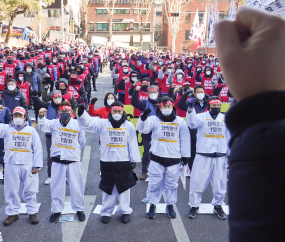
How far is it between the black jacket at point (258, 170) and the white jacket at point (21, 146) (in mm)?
4995

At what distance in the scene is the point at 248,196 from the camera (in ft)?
2.93

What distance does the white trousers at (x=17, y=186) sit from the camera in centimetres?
542

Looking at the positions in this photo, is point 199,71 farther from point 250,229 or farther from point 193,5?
point 193,5

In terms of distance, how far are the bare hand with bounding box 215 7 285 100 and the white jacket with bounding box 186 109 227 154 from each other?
486 centimetres

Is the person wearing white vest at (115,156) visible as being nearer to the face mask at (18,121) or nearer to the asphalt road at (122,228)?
the asphalt road at (122,228)

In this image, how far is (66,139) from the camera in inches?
223

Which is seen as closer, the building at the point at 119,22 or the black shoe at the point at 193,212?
the black shoe at the point at 193,212

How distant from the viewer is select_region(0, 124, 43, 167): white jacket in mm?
5402

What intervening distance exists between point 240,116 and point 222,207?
5.39m

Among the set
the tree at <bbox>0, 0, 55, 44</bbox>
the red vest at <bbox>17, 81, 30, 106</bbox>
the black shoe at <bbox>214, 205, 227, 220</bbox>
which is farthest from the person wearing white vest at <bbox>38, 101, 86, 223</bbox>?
the tree at <bbox>0, 0, 55, 44</bbox>

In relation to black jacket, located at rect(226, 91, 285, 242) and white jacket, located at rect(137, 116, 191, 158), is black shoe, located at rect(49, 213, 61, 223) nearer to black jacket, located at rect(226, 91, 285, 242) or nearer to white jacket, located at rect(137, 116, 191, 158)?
white jacket, located at rect(137, 116, 191, 158)

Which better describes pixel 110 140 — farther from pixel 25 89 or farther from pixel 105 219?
pixel 25 89

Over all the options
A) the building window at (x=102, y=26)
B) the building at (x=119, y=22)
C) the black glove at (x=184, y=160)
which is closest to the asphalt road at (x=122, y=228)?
the black glove at (x=184, y=160)

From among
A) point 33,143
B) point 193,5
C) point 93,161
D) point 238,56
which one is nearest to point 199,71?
point 93,161
